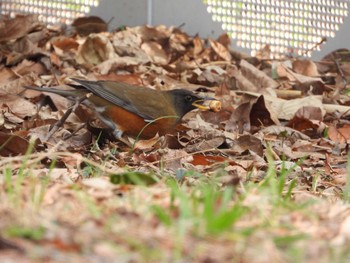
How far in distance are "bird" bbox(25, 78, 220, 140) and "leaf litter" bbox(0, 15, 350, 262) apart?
0.12 metres

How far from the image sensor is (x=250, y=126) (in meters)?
6.92

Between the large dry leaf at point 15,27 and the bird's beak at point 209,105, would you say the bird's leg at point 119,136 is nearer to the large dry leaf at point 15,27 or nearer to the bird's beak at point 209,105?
the bird's beak at point 209,105

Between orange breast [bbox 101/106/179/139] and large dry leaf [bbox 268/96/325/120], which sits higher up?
orange breast [bbox 101/106/179/139]

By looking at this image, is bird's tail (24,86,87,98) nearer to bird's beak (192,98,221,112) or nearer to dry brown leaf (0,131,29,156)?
bird's beak (192,98,221,112)

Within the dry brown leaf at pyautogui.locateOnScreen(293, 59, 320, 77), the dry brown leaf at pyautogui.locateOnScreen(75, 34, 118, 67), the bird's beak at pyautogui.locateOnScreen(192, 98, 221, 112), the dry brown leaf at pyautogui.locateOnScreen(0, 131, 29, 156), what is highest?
the dry brown leaf at pyautogui.locateOnScreen(0, 131, 29, 156)

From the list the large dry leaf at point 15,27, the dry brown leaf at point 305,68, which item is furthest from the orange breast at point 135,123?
the dry brown leaf at point 305,68

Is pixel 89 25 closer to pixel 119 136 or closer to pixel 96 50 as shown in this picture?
pixel 96 50

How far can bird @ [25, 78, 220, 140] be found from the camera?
21.4 ft

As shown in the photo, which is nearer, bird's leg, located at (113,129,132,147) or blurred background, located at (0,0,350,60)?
bird's leg, located at (113,129,132,147)

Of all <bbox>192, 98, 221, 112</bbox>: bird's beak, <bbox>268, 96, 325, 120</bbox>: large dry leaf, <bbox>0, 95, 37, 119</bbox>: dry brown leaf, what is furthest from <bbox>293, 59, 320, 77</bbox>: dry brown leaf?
<bbox>0, 95, 37, 119</bbox>: dry brown leaf

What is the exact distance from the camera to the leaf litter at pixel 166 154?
2.25m

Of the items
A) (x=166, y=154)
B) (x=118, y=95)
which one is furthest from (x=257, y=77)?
(x=166, y=154)

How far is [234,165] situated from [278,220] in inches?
114

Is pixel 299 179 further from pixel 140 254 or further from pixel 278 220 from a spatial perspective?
pixel 140 254
